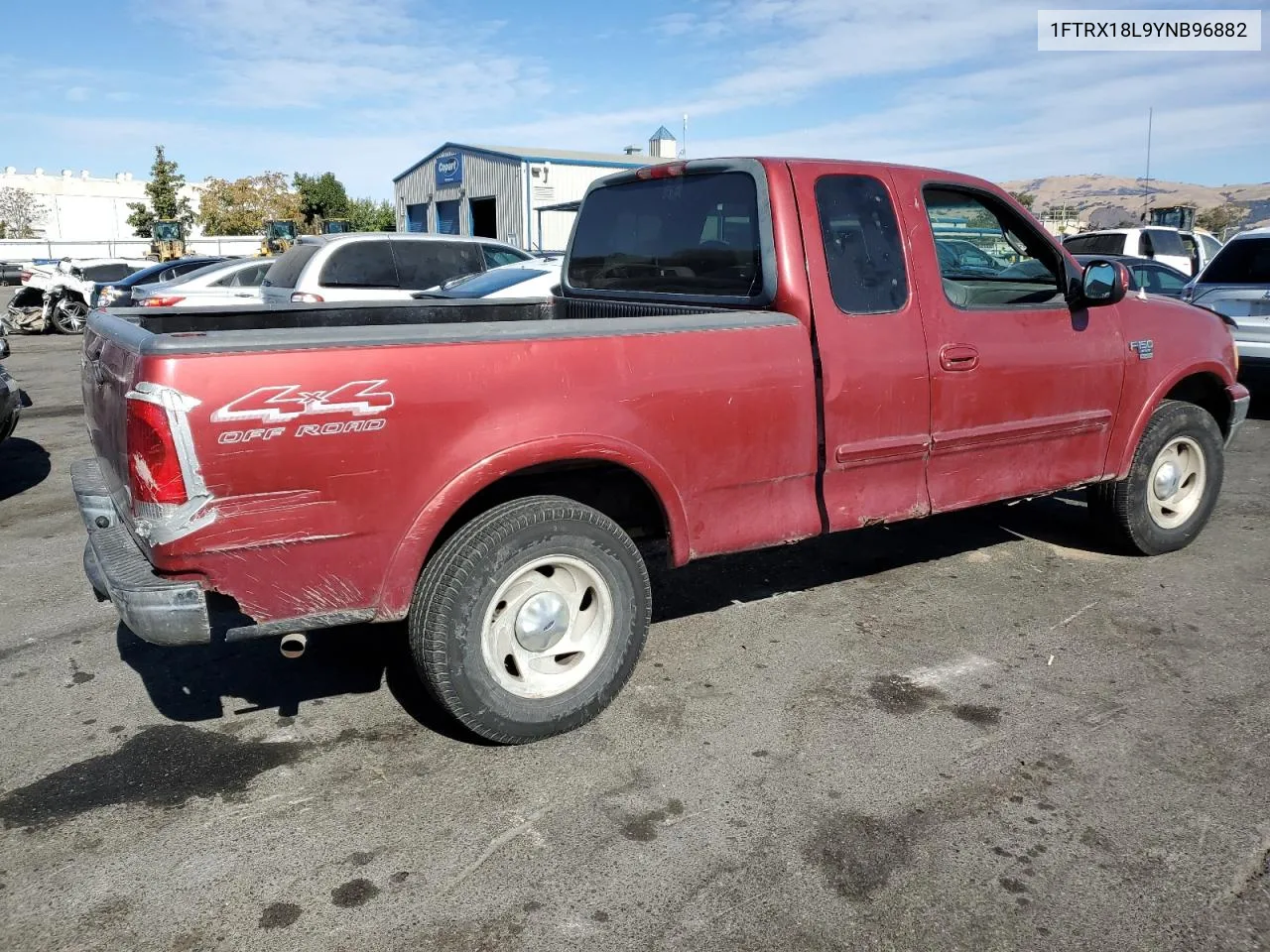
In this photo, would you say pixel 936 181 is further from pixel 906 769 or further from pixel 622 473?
pixel 906 769

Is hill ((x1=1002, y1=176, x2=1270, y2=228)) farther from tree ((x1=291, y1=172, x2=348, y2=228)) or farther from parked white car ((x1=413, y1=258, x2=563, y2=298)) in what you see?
parked white car ((x1=413, y1=258, x2=563, y2=298))

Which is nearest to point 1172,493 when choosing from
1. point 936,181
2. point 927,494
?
point 927,494

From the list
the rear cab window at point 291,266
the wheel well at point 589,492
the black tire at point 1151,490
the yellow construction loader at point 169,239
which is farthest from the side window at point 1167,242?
the yellow construction loader at point 169,239

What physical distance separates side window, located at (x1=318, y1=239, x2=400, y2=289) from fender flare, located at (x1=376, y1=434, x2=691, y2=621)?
7686mm

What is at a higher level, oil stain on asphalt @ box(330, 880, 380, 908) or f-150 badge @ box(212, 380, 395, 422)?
f-150 badge @ box(212, 380, 395, 422)

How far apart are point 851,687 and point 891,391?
1208 mm

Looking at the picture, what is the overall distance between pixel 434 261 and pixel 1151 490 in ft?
26.1

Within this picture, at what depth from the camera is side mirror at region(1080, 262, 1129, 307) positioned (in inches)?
176

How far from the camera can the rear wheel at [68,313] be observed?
821 inches

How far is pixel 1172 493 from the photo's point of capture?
213 inches

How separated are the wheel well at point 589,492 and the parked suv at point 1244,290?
7469 millimetres

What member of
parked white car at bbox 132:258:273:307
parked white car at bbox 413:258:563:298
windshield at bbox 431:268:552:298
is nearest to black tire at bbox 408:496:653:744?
parked white car at bbox 413:258:563:298

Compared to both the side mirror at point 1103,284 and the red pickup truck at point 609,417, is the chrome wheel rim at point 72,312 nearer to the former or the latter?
the red pickup truck at point 609,417

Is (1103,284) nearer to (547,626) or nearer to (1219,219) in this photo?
(547,626)
